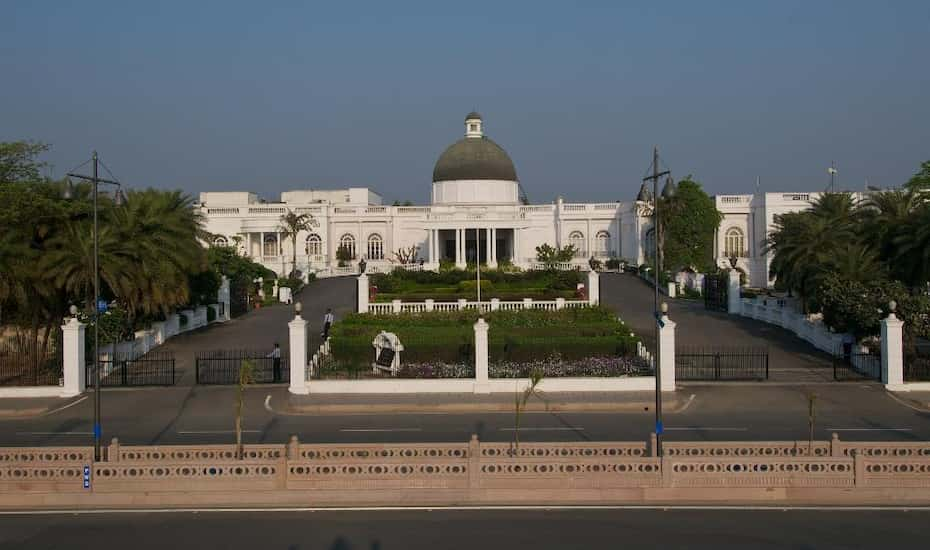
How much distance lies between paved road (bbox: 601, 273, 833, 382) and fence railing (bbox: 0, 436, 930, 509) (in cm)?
1259

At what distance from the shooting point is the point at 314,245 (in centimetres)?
7888

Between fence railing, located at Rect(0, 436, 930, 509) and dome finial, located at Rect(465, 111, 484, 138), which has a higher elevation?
dome finial, located at Rect(465, 111, 484, 138)

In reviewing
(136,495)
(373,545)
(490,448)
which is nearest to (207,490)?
(136,495)

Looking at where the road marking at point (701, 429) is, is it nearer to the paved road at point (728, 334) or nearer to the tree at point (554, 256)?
the paved road at point (728, 334)

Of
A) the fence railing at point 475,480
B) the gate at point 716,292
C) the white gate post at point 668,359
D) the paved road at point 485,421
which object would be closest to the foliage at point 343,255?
the gate at point 716,292

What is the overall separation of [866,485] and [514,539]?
226 inches

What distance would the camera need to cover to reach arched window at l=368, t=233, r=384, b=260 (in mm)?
80750

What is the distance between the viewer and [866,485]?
47.3 ft

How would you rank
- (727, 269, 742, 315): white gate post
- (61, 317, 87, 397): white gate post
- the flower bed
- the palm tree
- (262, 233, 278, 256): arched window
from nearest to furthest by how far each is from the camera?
(61, 317, 87, 397): white gate post → the flower bed → (727, 269, 742, 315): white gate post → the palm tree → (262, 233, 278, 256): arched window

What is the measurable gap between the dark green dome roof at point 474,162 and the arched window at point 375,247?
7159 mm

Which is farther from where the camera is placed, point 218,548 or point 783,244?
point 783,244

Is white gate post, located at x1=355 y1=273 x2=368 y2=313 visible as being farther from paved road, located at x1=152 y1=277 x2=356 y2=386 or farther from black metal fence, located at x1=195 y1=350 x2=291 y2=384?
black metal fence, located at x1=195 y1=350 x2=291 y2=384

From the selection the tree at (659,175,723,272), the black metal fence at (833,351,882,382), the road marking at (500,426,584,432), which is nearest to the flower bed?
the road marking at (500,426,584,432)

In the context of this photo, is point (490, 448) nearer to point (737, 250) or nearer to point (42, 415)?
point (42, 415)
